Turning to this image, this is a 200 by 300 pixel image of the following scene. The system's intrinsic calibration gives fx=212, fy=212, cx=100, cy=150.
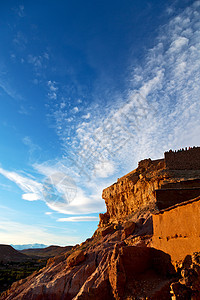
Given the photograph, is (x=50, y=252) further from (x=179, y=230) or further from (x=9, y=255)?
(x=179, y=230)

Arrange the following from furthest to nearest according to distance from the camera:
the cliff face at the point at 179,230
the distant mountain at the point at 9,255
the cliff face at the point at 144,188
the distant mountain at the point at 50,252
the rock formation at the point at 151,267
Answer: the distant mountain at the point at 50,252, the distant mountain at the point at 9,255, the cliff face at the point at 144,188, the cliff face at the point at 179,230, the rock formation at the point at 151,267

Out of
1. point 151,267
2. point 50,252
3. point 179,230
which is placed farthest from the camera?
point 50,252

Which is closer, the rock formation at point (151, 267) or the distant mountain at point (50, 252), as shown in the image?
the rock formation at point (151, 267)

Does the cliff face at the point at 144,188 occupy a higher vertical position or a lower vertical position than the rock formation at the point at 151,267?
higher

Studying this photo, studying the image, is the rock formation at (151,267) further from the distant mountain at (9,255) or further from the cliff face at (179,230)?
the distant mountain at (9,255)

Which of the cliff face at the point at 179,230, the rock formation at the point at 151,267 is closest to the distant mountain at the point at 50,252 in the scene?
the rock formation at the point at 151,267

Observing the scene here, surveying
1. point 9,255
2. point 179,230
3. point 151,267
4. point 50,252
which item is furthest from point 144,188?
point 50,252

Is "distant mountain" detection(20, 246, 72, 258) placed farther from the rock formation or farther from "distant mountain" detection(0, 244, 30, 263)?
the rock formation

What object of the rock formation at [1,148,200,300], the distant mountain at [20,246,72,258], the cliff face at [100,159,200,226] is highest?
the cliff face at [100,159,200,226]

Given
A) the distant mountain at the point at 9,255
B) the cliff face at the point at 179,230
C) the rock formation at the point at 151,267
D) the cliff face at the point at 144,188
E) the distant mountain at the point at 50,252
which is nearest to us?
the rock formation at the point at 151,267

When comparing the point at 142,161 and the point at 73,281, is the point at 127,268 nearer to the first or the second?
the point at 73,281

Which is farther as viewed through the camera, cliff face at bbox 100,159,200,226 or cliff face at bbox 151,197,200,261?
cliff face at bbox 100,159,200,226

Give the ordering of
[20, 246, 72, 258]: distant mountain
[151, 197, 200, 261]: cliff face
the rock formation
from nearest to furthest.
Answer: the rock formation
[151, 197, 200, 261]: cliff face
[20, 246, 72, 258]: distant mountain

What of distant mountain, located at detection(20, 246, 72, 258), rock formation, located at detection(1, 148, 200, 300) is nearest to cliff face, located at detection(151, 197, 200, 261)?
rock formation, located at detection(1, 148, 200, 300)
